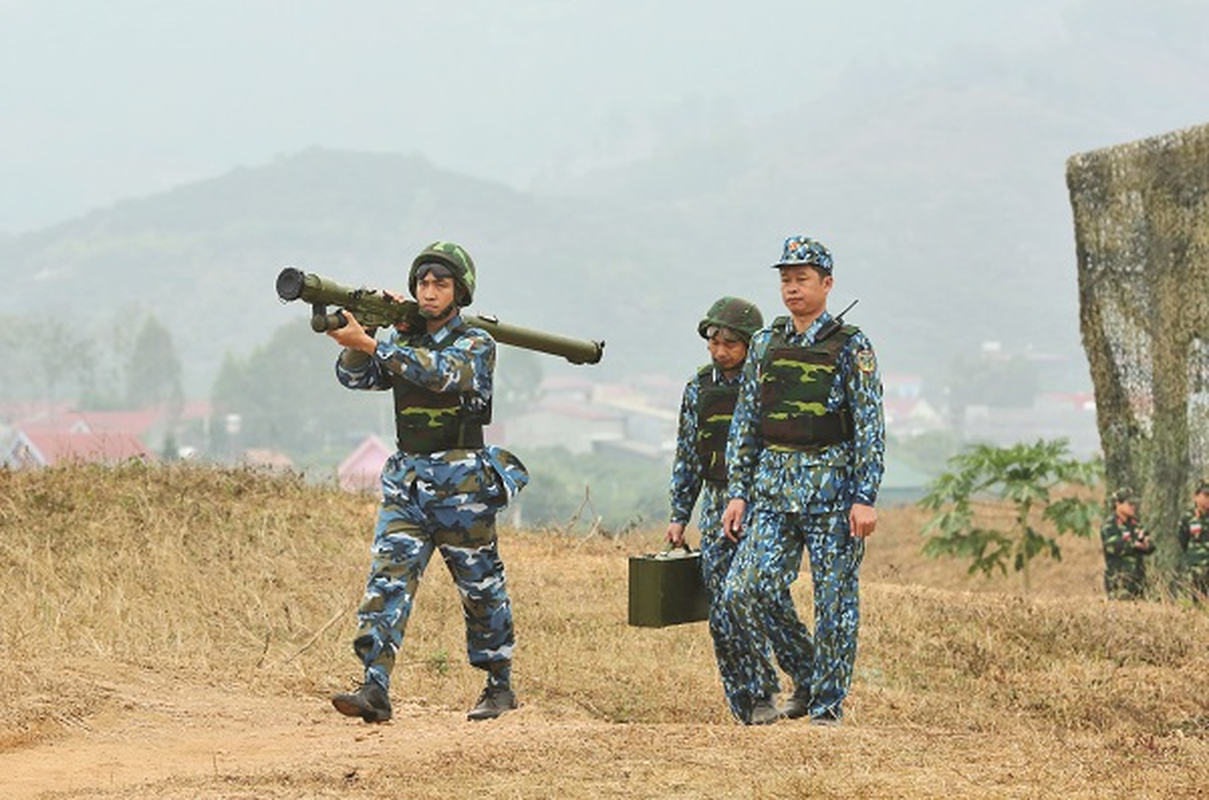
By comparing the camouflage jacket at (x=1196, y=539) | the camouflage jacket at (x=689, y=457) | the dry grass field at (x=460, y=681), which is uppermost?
the camouflage jacket at (x=689, y=457)

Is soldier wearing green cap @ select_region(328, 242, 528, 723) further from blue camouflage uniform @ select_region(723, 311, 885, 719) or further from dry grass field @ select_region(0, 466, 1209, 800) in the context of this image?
blue camouflage uniform @ select_region(723, 311, 885, 719)

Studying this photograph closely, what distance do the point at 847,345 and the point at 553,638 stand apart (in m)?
4.72

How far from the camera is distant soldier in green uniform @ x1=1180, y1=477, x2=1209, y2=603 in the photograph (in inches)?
623

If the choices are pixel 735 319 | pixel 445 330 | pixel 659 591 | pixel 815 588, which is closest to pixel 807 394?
pixel 815 588

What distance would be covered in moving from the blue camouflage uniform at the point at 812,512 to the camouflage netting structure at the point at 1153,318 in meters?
11.3

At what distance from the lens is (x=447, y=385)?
25.7 ft

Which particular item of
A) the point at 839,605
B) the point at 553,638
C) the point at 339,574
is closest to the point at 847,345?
the point at 839,605

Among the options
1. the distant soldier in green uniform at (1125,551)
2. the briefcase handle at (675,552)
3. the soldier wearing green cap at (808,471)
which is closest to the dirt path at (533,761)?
the soldier wearing green cap at (808,471)

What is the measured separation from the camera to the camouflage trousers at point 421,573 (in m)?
7.88

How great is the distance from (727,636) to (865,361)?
4.74 ft

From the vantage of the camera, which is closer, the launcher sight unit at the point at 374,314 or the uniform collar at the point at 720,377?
the launcher sight unit at the point at 374,314

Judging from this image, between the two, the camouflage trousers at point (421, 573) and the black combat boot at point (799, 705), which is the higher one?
the camouflage trousers at point (421, 573)

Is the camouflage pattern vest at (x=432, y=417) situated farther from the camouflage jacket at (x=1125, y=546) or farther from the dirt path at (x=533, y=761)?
the camouflage jacket at (x=1125, y=546)

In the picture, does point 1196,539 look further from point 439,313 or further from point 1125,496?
point 439,313
